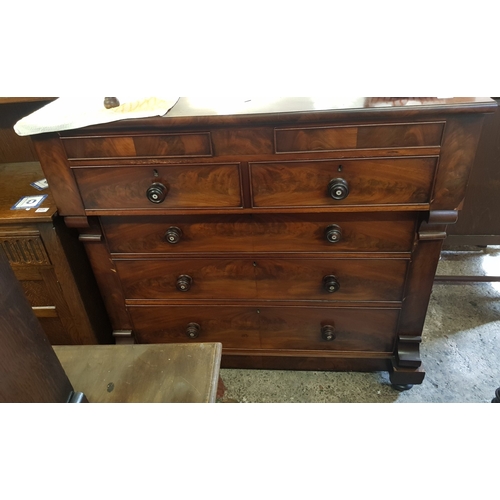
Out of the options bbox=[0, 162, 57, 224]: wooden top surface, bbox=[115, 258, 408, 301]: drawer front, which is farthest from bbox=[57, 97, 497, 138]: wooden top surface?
bbox=[115, 258, 408, 301]: drawer front

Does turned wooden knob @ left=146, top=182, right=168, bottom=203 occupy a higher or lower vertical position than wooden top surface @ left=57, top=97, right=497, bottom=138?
lower

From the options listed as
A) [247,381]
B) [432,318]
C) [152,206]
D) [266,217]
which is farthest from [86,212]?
[432,318]

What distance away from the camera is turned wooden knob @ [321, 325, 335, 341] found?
134 cm

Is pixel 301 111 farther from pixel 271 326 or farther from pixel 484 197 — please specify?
pixel 484 197

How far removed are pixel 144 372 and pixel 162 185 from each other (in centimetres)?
51

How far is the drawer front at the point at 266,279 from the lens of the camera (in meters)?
1.23

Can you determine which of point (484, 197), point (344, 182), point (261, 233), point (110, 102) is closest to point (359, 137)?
point (344, 182)

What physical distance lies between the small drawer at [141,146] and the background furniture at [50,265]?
25cm

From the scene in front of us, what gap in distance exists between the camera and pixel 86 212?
1139mm

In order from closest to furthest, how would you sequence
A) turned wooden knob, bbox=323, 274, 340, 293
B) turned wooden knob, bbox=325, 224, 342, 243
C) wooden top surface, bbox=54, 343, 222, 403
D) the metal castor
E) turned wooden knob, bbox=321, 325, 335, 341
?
wooden top surface, bbox=54, 343, 222, 403 → turned wooden knob, bbox=325, 224, 342, 243 → turned wooden knob, bbox=323, 274, 340, 293 → turned wooden knob, bbox=321, 325, 335, 341 → the metal castor

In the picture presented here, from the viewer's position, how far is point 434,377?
1.52 metres

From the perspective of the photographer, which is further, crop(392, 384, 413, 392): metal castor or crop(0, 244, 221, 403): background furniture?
crop(392, 384, 413, 392): metal castor

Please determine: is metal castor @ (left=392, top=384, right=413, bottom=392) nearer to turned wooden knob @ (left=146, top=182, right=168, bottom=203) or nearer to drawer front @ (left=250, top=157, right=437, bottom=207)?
drawer front @ (left=250, top=157, right=437, bottom=207)

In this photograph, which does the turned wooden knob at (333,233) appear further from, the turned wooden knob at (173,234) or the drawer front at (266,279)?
the turned wooden knob at (173,234)
